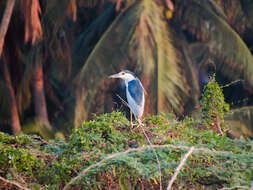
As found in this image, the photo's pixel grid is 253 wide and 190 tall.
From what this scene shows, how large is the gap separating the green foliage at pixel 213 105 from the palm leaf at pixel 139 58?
5050mm

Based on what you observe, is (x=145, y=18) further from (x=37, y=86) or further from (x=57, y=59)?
(x=37, y=86)

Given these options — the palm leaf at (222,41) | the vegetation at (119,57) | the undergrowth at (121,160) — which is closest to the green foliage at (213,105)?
the undergrowth at (121,160)

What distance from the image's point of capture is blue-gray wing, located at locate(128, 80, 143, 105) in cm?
632

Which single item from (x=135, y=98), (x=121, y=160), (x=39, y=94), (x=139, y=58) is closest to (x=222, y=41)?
(x=139, y=58)

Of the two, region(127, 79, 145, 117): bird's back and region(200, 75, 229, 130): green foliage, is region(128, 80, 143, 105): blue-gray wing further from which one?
region(200, 75, 229, 130): green foliage

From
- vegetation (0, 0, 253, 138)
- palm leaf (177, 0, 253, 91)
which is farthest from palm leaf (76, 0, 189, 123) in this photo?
palm leaf (177, 0, 253, 91)

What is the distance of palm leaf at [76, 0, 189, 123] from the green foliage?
5.05 m

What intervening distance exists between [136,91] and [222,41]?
6.05 metres

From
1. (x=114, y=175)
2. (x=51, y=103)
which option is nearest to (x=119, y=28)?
(x=51, y=103)

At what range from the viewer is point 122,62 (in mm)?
11625

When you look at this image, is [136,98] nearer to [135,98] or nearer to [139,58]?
[135,98]

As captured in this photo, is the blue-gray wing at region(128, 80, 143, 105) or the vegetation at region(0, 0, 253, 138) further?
the vegetation at region(0, 0, 253, 138)

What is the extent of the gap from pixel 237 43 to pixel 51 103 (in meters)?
6.24

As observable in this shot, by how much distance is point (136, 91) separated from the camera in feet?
21.1
